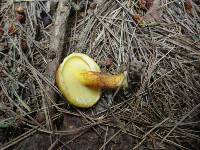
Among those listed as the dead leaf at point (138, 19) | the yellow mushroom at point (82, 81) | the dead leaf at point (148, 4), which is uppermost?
the dead leaf at point (148, 4)

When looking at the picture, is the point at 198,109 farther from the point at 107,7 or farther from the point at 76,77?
the point at 107,7

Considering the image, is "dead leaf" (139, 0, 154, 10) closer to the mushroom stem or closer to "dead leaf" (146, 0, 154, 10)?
"dead leaf" (146, 0, 154, 10)

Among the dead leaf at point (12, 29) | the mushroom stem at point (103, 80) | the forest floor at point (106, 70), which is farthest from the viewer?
the dead leaf at point (12, 29)

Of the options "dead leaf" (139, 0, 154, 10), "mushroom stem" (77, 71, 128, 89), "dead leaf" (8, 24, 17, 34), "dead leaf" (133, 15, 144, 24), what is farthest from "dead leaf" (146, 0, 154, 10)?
"dead leaf" (8, 24, 17, 34)

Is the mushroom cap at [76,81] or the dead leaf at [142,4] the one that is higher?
the dead leaf at [142,4]

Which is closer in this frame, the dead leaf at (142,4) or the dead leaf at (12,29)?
the dead leaf at (12,29)

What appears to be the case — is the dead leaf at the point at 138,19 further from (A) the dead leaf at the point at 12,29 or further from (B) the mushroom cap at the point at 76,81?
(A) the dead leaf at the point at 12,29

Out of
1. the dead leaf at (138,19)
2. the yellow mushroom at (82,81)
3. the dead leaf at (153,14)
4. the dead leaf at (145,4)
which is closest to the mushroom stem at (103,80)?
the yellow mushroom at (82,81)

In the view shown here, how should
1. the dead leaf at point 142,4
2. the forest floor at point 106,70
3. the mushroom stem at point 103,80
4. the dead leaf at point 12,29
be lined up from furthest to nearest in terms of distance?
the dead leaf at point 142,4 < the dead leaf at point 12,29 < the mushroom stem at point 103,80 < the forest floor at point 106,70
